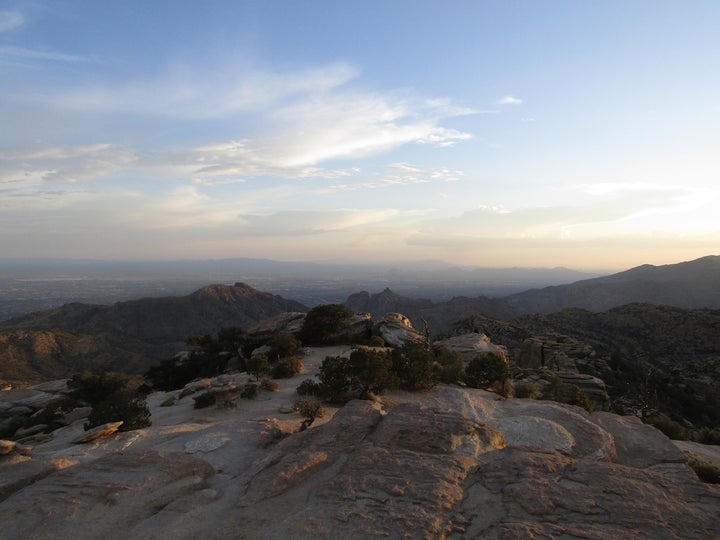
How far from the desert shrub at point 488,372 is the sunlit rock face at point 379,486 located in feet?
31.2

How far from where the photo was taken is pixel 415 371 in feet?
72.4

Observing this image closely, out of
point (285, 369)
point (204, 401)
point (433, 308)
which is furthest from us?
point (433, 308)

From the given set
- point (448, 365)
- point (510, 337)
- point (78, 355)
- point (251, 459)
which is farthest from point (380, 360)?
point (78, 355)

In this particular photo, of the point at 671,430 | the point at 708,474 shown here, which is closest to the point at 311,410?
the point at 708,474

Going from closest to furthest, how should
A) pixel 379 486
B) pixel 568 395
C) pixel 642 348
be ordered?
1. pixel 379 486
2. pixel 568 395
3. pixel 642 348

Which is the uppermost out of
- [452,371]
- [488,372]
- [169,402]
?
[488,372]

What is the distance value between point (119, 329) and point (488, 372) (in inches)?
4412

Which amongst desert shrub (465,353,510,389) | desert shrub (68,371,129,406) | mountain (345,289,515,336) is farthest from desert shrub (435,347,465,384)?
mountain (345,289,515,336)

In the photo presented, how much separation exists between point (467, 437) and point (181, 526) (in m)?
7.43

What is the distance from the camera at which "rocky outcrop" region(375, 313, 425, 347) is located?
35969 millimetres

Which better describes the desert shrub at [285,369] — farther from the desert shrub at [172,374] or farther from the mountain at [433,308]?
the mountain at [433,308]

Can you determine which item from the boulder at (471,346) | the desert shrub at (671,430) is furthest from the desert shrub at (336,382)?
the desert shrub at (671,430)

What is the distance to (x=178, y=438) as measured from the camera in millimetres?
14609

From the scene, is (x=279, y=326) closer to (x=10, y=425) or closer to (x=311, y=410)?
(x=10, y=425)
